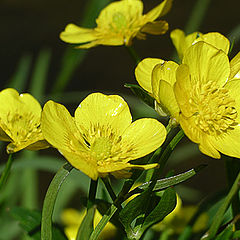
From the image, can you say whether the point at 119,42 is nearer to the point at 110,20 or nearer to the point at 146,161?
the point at 110,20

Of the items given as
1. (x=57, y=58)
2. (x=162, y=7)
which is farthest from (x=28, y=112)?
(x=57, y=58)

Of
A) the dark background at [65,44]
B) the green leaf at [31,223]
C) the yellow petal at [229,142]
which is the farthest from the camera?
the dark background at [65,44]

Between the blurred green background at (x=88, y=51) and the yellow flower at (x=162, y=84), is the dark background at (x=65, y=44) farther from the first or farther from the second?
the yellow flower at (x=162, y=84)

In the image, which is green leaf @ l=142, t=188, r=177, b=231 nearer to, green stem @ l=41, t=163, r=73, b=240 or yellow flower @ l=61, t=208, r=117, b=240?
green stem @ l=41, t=163, r=73, b=240

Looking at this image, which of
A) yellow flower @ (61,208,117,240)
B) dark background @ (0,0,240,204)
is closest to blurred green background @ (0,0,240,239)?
dark background @ (0,0,240,204)

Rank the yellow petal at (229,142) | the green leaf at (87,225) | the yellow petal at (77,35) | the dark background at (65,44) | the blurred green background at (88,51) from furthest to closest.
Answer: the dark background at (65,44)
the blurred green background at (88,51)
the yellow petal at (77,35)
the yellow petal at (229,142)
the green leaf at (87,225)

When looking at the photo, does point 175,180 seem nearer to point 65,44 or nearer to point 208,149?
point 208,149

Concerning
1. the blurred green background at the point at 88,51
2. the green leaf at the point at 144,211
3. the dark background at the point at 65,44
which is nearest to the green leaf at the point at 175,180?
the green leaf at the point at 144,211
